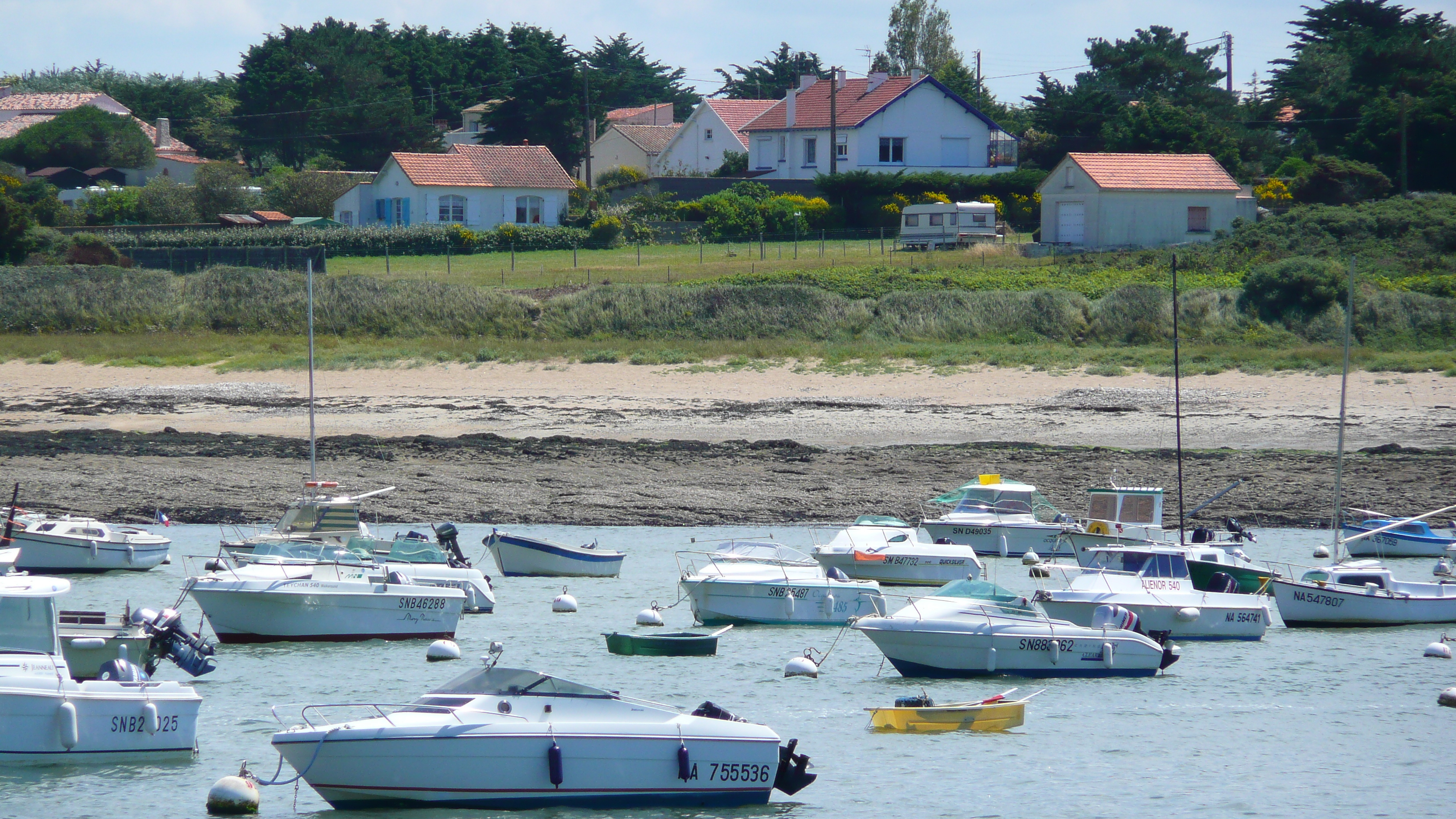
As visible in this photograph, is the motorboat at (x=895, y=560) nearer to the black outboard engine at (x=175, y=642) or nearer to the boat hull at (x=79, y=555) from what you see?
the black outboard engine at (x=175, y=642)

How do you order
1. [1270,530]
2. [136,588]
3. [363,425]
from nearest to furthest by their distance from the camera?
[136,588] → [1270,530] → [363,425]

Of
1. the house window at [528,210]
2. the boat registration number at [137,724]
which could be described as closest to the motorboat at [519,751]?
the boat registration number at [137,724]

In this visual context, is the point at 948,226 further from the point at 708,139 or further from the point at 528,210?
the point at 708,139

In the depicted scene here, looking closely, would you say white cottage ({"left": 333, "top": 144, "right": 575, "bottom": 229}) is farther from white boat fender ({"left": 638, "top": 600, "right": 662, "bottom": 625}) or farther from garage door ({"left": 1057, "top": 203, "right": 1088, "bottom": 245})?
white boat fender ({"left": 638, "top": 600, "right": 662, "bottom": 625})

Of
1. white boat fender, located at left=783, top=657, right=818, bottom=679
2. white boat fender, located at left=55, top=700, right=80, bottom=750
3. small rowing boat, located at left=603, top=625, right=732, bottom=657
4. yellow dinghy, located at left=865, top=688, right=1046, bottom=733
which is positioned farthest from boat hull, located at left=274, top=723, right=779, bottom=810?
small rowing boat, located at left=603, top=625, right=732, bottom=657

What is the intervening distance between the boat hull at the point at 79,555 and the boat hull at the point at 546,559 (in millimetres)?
6050

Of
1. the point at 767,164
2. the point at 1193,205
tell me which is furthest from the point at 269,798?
the point at 767,164

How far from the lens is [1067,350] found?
147ft

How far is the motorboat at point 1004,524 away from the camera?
93.2 feet

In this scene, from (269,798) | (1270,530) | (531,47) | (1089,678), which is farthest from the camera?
(531,47)

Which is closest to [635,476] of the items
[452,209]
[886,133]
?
[452,209]

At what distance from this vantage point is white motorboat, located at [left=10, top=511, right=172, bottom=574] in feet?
81.5

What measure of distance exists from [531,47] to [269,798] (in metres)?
87.7

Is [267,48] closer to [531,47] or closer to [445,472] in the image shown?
[531,47]
